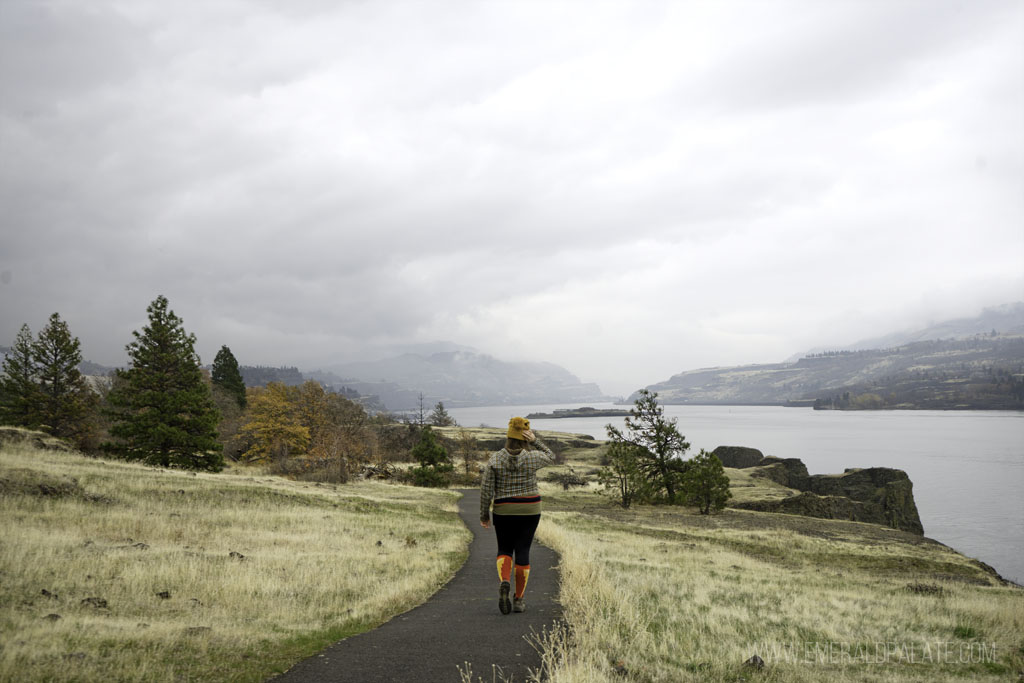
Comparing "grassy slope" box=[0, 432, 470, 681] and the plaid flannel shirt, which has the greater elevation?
the plaid flannel shirt

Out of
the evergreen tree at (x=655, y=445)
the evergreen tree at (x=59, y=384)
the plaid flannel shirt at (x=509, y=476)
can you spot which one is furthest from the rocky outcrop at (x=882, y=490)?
the evergreen tree at (x=59, y=384)

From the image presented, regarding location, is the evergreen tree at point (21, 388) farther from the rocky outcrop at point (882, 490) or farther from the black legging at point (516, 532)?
the rocky outcrop at point (882, 490)

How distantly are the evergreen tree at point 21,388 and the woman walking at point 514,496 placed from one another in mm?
52734

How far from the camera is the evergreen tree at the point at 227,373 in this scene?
8221cm

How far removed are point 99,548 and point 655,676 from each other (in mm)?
11827

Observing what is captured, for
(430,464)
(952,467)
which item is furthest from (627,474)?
(952,467)

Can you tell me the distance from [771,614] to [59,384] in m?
55.6

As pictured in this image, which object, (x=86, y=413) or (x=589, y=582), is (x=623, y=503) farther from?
(x=86, y=413)

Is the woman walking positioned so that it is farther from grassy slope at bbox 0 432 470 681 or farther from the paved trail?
grassy slope at bbox 0 432 470 681

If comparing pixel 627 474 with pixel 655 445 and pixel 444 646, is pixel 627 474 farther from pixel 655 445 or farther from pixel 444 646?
pixel 444 646

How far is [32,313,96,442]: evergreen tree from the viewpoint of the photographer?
152 ft

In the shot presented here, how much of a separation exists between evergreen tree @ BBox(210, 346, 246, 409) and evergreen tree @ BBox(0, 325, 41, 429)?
1279 inches

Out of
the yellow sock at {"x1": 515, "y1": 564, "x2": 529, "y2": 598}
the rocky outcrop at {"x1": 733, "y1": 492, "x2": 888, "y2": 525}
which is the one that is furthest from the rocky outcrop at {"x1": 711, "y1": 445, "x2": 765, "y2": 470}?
the yellow sock at {"x1": 515, "y1": 564, "x2": 529, "y2": 598}

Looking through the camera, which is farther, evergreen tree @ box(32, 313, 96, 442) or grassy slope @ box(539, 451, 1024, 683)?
evergreen tree @ box(32, 313, 96, 442)
